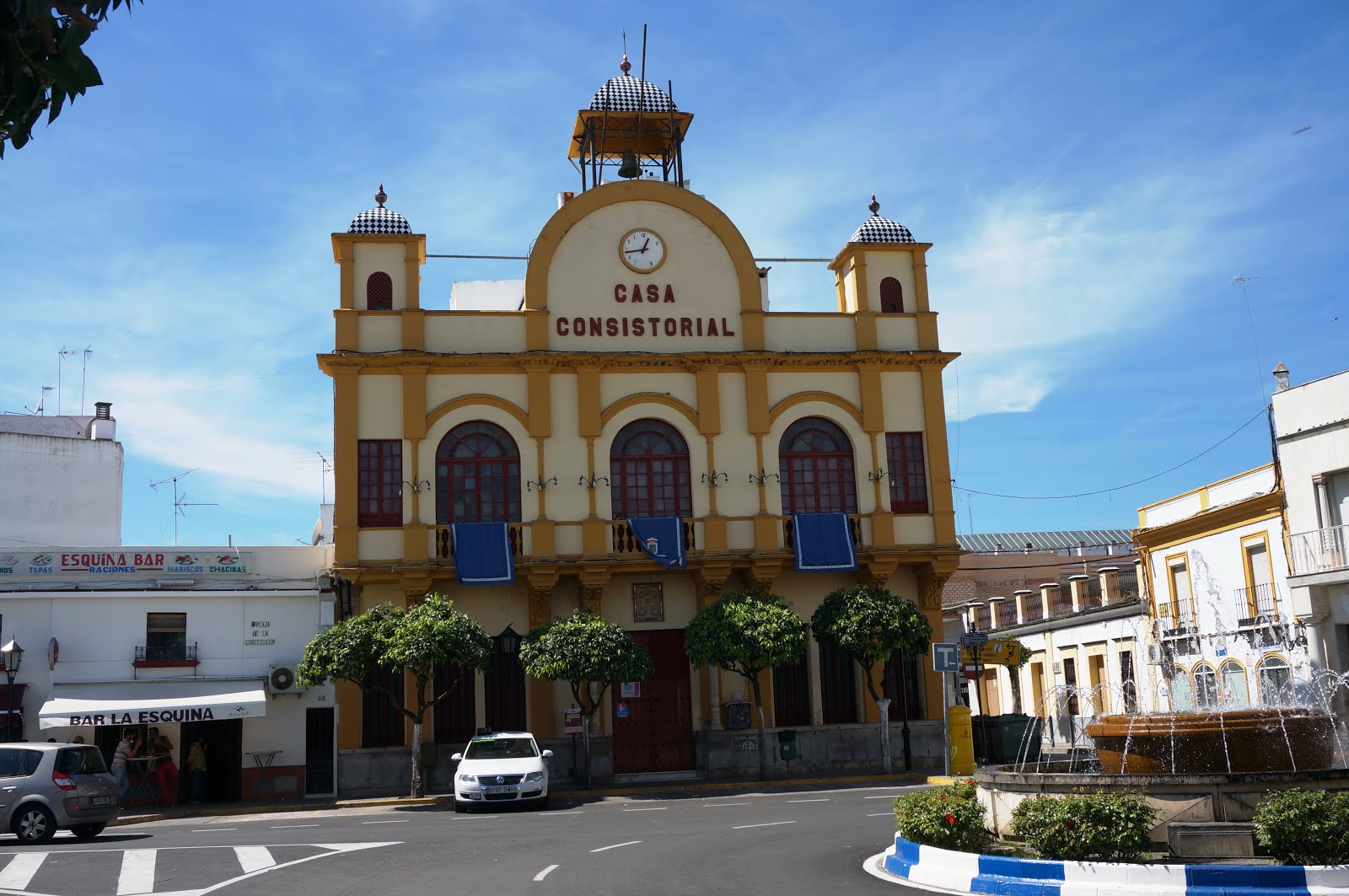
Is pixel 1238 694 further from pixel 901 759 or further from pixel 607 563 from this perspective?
pixel 607 563

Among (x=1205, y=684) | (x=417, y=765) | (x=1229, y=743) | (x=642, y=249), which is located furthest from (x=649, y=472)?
(x=1229, y=743)

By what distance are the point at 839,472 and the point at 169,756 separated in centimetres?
1714

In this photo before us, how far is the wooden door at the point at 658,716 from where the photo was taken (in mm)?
30906

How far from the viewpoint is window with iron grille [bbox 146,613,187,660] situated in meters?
28.8

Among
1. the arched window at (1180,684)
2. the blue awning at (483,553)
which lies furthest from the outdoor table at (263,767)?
the arched window at (1180,684)

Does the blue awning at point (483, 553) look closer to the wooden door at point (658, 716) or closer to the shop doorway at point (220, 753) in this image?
the wooden door at point (658, 716)

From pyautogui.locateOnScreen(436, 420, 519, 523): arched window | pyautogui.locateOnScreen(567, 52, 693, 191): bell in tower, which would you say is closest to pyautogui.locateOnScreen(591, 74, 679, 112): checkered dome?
pyautogui.locateOnScreen(567, 52, 693, 191): bell in tower

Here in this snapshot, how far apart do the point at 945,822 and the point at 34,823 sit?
1354cm

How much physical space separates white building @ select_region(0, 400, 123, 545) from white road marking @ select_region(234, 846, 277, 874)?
74.9 ft

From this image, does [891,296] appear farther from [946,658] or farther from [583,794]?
[583,794]

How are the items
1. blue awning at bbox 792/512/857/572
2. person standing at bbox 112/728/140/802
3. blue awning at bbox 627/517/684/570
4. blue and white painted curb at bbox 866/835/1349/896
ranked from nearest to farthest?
blue and white painted curb at bbox 866/835/1349/896, person standing at bbox 112/728/140/802, blue awning at bbox 627/517/684/570, blue awning at bbox 792/512/857/572

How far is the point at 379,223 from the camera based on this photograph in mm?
32188

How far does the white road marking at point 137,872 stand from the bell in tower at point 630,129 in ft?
72.0

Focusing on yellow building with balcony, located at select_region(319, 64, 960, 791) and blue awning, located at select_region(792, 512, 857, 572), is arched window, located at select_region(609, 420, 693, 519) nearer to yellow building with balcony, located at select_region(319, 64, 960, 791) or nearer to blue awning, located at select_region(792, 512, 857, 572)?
yellow building with balcony, located at select_region(319, 64, 960, 791)
